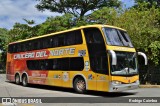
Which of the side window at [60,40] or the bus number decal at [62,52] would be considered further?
the side window at [60,40]

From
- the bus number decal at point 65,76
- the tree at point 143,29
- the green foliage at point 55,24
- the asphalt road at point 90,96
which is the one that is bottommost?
the asphalt road at point 90,96

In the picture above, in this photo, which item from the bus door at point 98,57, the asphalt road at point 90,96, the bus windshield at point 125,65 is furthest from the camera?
the bus door at point 98,57

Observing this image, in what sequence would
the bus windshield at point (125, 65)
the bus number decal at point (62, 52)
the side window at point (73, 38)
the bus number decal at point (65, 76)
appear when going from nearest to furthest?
the bus windshield at point (125, 65)
the side window at point (73, 38)
the bus number decal at point (62, 52)
the bus number decal at point (65, 76)

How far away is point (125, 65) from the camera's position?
54.5ft

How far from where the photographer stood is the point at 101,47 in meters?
16.6

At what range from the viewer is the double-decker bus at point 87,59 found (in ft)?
53.4

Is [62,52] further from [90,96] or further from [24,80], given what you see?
[24,80]

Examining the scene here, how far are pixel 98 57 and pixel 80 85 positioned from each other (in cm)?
244

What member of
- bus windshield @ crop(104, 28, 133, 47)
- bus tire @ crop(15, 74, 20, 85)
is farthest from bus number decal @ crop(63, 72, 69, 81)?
bus tire @ crop(15, 74, 20, 85)

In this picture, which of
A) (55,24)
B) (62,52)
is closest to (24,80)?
(62,52)

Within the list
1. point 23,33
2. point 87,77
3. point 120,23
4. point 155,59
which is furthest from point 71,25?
point 87,77

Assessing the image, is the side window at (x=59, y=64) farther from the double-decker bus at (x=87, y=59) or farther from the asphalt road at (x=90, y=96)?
the asphalt road at (x=90, y=96)

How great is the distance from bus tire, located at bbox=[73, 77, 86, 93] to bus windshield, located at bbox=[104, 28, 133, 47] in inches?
116

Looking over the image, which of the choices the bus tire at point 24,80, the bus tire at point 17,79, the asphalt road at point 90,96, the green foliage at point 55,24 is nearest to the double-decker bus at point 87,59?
the asphalt road at point 90,96
